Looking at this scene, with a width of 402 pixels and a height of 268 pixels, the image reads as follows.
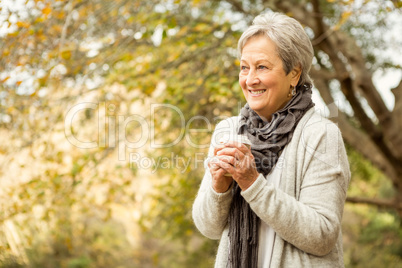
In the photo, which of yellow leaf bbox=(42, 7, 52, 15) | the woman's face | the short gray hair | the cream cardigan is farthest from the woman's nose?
yellow leaf bbox=(42, 7, 52, 15)

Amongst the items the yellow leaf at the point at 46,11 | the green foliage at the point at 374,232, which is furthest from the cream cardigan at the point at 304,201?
the green foliage at the point at 374,232

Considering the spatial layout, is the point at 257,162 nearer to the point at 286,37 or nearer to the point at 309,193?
the point at 309,193

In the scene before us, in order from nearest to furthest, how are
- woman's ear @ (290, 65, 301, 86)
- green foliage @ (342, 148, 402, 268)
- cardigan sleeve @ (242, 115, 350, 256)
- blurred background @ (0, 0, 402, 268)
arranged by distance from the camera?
1. cardigan sleeve @ (242, 115, 350, 256)
2. woman's ear @ (290, 65, 301, 86)
3. blurred background @ (0, 0, 402, 268)
4. green foliage @ (342, 148, 402, 268)

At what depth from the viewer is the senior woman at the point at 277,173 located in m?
1.47

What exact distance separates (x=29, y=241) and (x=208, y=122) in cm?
201

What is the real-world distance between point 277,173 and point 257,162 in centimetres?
8

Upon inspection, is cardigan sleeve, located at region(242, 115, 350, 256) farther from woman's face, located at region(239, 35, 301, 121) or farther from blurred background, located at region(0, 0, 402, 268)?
blurred background, located at region(0, 0, 402, 268)

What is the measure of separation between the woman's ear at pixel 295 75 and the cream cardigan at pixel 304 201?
0.13 metres

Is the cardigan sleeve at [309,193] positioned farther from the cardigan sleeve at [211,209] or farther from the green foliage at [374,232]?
the green foliage at [374,232]

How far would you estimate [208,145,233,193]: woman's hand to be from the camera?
5.00ft

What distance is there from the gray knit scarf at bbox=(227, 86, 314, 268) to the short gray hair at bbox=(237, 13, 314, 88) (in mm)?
139

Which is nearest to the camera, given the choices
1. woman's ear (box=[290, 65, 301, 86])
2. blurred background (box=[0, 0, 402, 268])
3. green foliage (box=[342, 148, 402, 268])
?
woman's ear (box=[290, 65, 301, 86])

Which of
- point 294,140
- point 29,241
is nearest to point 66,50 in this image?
point 29,241

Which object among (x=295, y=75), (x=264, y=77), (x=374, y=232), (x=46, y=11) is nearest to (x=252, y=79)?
(x=264, y=77)
